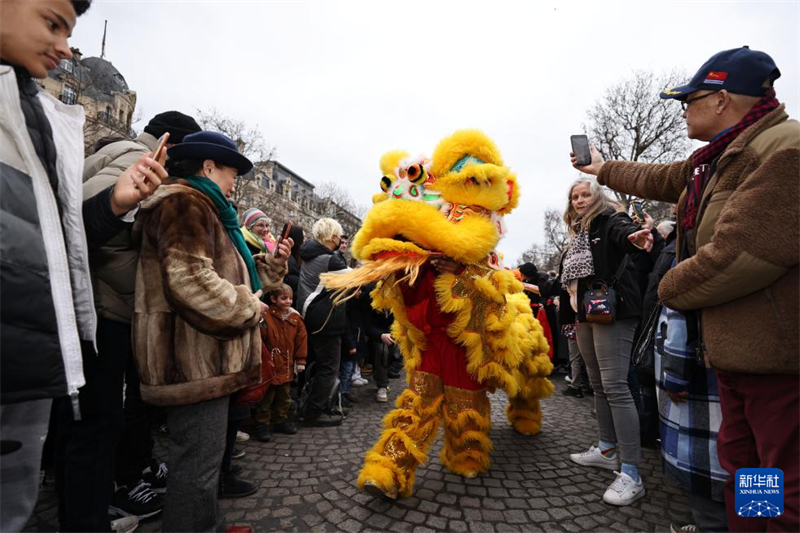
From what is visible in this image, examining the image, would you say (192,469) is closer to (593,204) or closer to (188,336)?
(188,336)

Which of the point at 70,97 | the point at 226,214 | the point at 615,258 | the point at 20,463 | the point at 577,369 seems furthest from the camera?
the point at 70,97

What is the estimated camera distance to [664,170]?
2.22m

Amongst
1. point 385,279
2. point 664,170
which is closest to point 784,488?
point 664,170

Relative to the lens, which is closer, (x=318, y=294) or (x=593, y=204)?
(x=593, y=204)

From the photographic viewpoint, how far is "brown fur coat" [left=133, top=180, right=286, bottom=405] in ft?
5.80

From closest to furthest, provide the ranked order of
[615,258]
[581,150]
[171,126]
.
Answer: [581,150] → [171,126] → [615,258]

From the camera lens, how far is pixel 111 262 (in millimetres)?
1919

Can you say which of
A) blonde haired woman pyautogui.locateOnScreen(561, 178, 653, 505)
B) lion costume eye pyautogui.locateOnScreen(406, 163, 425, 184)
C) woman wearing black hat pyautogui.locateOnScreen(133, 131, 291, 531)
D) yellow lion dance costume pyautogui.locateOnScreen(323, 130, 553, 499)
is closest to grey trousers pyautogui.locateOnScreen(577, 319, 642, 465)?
blonde haired woman pyautogui.locateOnScreen(561, 178, 653, 505)

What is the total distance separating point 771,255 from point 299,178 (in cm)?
6398

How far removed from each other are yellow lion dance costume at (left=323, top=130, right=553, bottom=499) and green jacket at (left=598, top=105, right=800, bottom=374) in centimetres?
117

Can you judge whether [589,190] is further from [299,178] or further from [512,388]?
[299,178]

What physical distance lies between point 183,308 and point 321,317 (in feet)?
8.48

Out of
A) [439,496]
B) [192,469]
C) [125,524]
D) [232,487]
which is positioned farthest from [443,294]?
[125,524]

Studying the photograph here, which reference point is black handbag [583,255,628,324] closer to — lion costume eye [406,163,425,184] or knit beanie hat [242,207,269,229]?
lion costume eye [406,163,425,184]
